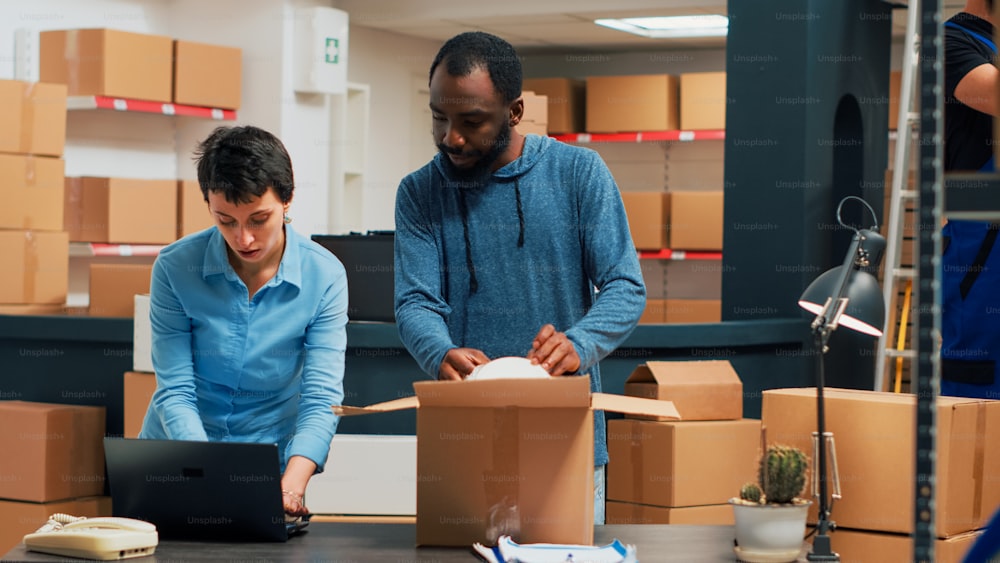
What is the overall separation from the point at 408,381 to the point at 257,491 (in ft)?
7.17

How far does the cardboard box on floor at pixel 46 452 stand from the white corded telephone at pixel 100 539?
2261 millimetres

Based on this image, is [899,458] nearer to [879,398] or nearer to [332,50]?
[879,398]

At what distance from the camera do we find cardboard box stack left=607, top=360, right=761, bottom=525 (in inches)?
145

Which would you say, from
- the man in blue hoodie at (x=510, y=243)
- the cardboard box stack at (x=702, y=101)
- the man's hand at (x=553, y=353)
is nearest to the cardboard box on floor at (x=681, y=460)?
the man in blue hoodie at (x=510, y=243)

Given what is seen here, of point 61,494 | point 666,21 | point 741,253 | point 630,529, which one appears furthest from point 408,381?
point 666,21

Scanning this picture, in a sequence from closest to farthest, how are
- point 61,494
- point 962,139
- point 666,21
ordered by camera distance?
point 962,139
point 61,494
point 666,21

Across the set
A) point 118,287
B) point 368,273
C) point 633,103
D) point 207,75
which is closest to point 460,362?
point 368,273

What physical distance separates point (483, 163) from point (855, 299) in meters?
0.75

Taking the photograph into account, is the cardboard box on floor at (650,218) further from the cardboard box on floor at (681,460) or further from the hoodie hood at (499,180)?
the hoodie hood at (499,180)

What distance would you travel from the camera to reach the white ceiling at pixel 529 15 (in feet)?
22.1

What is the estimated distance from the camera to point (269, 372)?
211 centimetres

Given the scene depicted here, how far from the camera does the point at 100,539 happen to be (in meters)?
1.69

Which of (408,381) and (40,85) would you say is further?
(40,85)

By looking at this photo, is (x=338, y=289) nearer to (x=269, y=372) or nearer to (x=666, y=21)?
(x=269, y=372)
